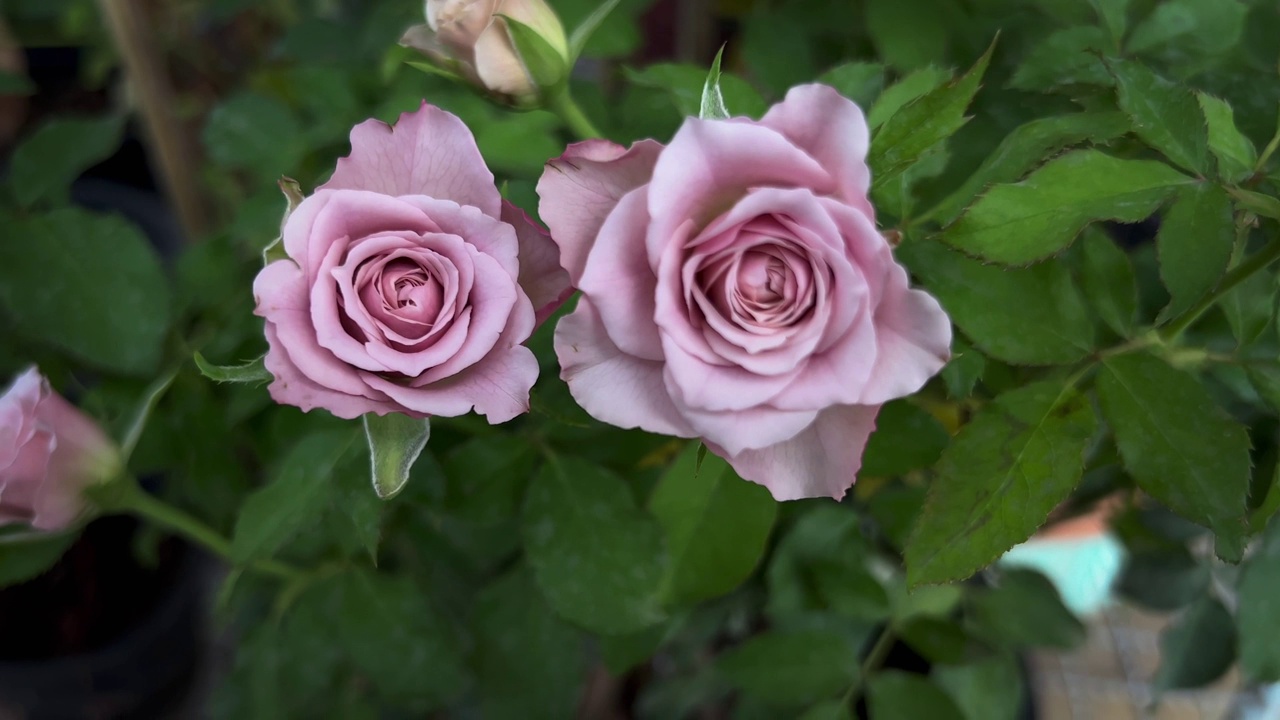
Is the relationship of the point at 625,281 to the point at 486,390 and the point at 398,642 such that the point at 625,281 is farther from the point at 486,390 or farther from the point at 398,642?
the point at 398,642

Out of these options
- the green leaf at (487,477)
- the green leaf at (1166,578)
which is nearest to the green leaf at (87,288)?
the green leaf at (487,477)

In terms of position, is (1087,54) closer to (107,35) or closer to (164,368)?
(164,368)

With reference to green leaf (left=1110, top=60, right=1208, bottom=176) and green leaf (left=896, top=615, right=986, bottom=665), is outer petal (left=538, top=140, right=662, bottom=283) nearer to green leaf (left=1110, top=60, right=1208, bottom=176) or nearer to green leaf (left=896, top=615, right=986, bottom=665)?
green leaf (left=1110, top=60, right=1208, bottom=176)

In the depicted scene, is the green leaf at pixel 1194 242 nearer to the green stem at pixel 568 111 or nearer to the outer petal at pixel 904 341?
the outer petal at pixel 904 341

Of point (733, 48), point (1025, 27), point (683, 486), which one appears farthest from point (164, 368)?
point (733, 48)

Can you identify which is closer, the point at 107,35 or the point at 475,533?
the point at 475,533

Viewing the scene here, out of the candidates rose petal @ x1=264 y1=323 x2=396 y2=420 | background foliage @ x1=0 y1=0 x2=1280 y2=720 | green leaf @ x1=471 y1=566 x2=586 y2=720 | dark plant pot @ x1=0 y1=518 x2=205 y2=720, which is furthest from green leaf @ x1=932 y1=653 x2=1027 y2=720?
dark plant pot @ x1=0 y1=518 x2=205 y2=720
